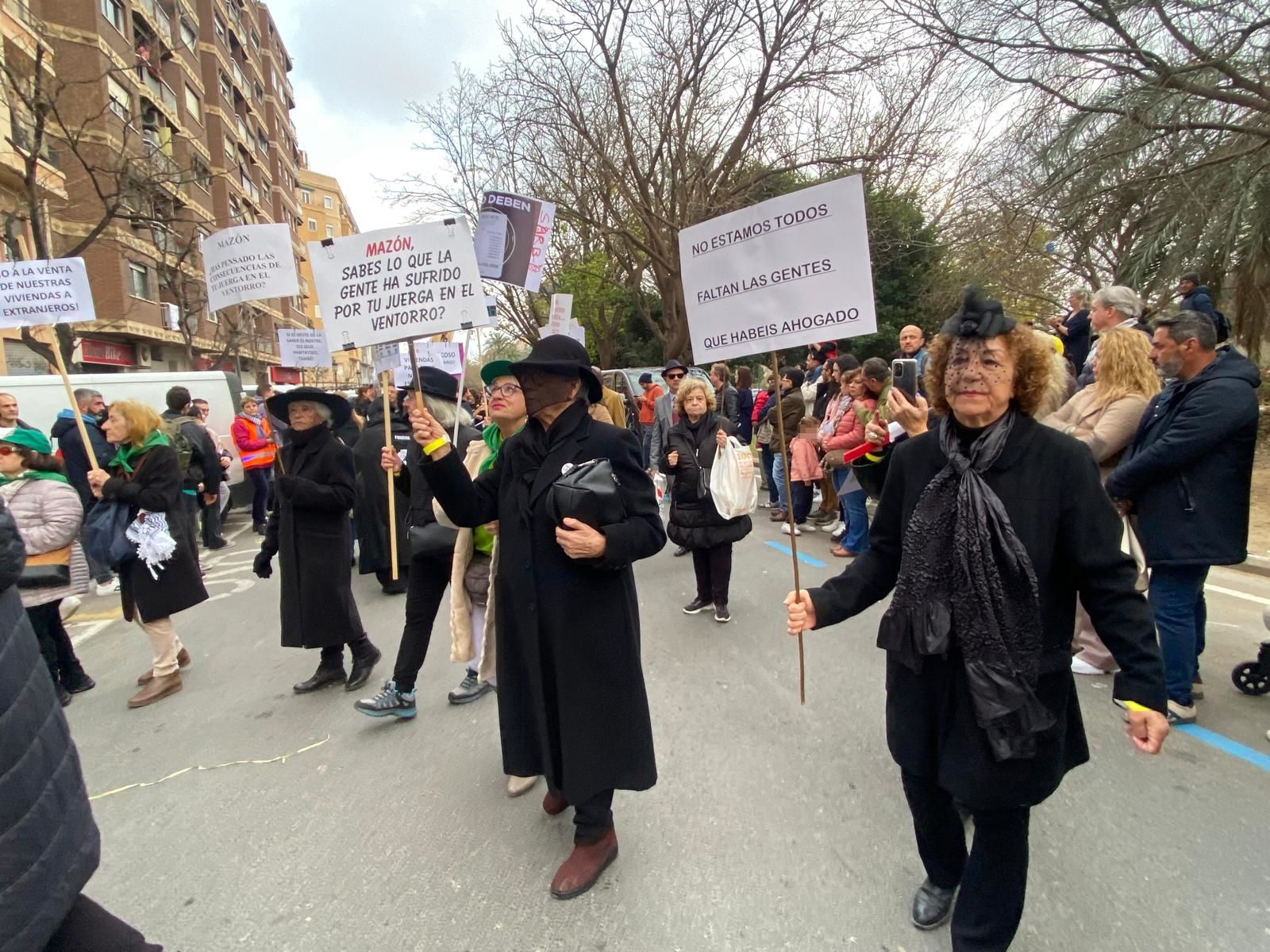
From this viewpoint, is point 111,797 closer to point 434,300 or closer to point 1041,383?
point 434,300

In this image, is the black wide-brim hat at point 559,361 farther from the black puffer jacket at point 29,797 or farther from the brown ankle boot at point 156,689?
the brown ankle boot at point 156,689

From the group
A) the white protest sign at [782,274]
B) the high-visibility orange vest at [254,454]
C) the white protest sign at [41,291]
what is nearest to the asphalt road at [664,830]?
the white protest sign at [782,274]

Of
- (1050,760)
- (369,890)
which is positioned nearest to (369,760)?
(369,890)

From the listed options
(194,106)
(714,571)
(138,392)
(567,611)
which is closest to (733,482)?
(714,571)

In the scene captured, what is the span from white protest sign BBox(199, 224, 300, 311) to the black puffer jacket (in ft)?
14.5

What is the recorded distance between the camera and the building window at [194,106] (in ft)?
114

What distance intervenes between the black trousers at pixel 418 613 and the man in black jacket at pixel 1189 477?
3516 millimetres

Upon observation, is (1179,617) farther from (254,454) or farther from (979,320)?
(254,454)

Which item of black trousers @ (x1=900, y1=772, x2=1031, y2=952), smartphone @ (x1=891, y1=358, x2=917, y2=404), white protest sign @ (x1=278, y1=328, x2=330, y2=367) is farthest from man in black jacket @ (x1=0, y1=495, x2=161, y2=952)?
white protest sign @ (x1=278, y1=328, x2=330, y2=367)

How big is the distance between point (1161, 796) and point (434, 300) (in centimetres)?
395

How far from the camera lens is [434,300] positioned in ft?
11.5

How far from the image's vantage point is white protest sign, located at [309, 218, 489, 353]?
350 cm

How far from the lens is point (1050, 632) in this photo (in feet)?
5.88

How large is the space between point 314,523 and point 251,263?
2.70 metres
